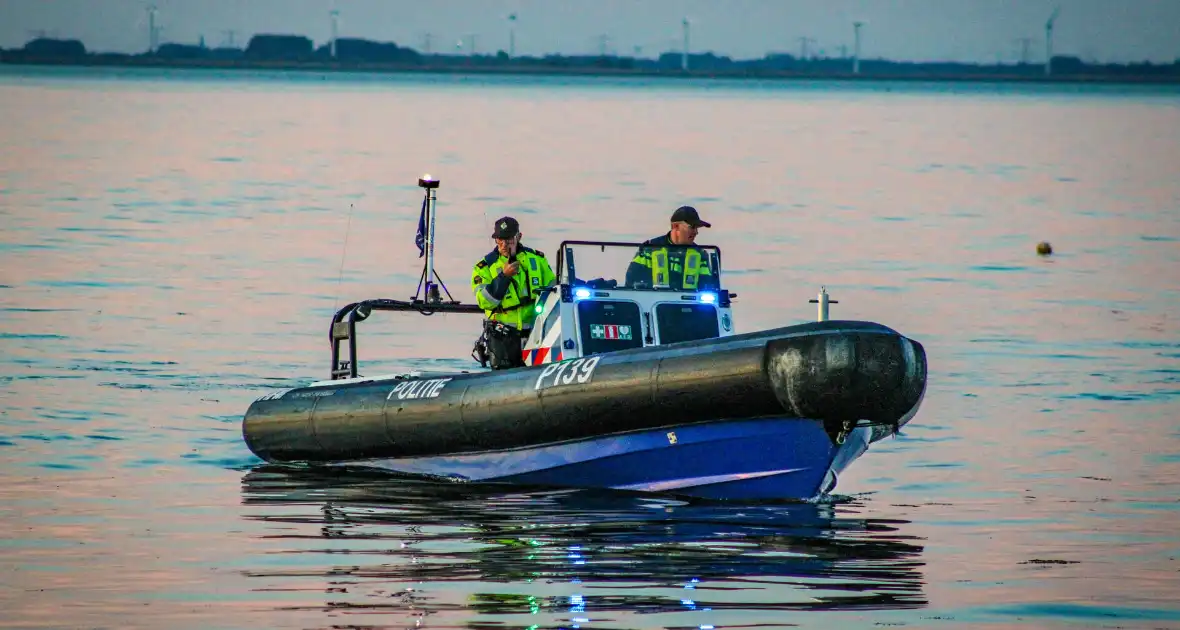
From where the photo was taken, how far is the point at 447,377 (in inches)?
624

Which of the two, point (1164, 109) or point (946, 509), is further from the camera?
point (1164, 109)

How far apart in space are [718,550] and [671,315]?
A: 2.88 m

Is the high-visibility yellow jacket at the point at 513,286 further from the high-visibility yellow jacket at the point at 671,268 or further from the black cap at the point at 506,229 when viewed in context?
the high-visibility yellow jacket at the point at 671,268

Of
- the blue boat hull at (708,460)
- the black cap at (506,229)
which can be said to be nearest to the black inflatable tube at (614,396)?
the blue boat hull at (708,460)

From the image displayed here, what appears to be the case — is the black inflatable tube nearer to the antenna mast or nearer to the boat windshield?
the antenna mast

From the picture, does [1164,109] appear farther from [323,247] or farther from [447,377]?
[447,377]

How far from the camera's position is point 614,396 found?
14.4 metres

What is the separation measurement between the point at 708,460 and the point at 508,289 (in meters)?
2.27

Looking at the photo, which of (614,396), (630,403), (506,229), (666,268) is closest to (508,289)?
(506,229)

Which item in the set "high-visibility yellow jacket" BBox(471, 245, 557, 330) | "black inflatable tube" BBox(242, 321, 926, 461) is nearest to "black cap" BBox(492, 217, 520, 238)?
"high-visibility yellow jacket" BBox(471, 245, 557, 330)

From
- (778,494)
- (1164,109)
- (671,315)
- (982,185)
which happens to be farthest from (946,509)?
(1164,109)

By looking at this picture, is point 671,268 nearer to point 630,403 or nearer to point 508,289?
point 508,289

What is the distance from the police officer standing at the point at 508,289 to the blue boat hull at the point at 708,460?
964 mm

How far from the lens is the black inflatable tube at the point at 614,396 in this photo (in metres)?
13.6
